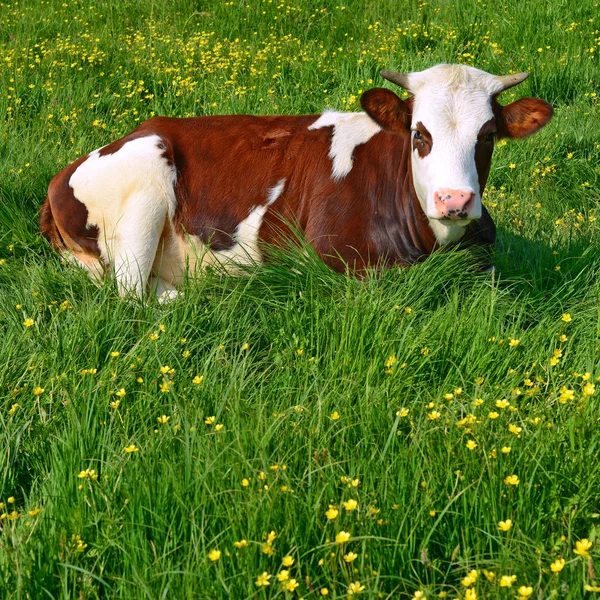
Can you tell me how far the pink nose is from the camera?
4133 mm

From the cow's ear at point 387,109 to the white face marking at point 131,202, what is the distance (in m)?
1.26

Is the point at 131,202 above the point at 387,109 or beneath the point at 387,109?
beneath

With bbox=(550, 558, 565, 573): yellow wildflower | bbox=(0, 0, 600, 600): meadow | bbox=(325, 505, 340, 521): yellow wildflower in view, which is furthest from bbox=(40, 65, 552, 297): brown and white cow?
bbox=(550, 558, 565, 573): yellow wildflower

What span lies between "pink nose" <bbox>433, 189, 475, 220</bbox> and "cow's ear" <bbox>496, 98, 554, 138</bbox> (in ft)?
2.98

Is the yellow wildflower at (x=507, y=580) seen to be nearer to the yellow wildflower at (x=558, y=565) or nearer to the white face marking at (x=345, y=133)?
the yellow wildflower at (x=558, y=565)

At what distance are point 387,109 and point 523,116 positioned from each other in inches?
30.2

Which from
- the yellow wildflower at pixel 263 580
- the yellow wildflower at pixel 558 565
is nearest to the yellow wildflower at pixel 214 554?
the yellow wildflower at pixel 263 580

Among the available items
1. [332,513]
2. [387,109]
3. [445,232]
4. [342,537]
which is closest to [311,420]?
[332,513]

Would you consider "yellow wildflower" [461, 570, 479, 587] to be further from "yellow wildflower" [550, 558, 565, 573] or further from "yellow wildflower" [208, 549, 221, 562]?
"yellow wildflower" [208, 549, 221, 562]

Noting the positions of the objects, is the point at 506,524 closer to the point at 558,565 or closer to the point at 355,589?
the point at 558,565

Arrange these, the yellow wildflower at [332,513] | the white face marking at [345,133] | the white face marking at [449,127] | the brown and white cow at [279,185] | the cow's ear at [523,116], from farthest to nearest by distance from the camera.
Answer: the white face marking at [345,133]
the cow's ear at [523,116]
the brown and white cow at [279,185]
the white face marking at [449,127]
the yellow wildflower at [332,513]

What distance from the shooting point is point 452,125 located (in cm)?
Answer: 448

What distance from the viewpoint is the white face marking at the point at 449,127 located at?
4289 millimetres

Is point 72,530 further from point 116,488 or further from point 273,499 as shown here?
point 273,499
